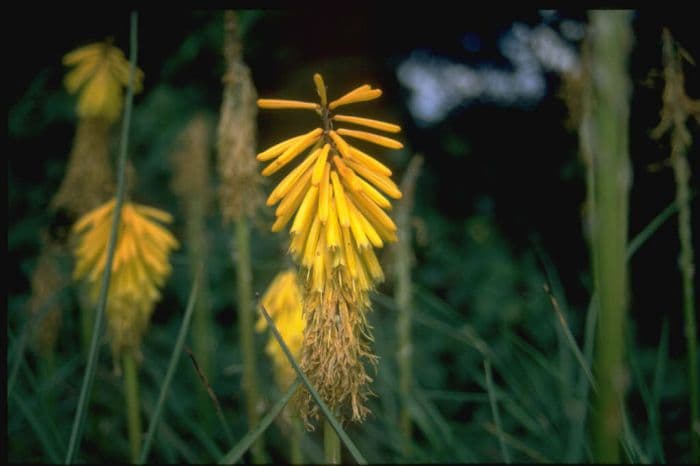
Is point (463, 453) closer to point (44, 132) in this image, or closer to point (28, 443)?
point (28, 443)

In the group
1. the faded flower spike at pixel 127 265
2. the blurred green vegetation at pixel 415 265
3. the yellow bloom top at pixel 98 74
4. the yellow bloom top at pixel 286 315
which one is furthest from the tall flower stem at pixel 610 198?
the yellow bloom top at pixel 98 74

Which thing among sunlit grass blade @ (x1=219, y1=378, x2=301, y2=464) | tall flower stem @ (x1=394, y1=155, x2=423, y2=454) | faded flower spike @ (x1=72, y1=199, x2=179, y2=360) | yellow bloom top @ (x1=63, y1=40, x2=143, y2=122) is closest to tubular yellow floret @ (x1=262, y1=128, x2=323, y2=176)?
sunlit grass blade @ (x1=219, y1=378, x2=301, y2=464)

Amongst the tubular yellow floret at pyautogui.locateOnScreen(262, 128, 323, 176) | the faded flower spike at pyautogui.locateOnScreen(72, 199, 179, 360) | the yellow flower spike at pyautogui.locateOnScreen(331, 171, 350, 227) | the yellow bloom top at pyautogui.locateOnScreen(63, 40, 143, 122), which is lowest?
the faded flower spike at pyautogui.locateOnScreen(72, 199, 179, 360)

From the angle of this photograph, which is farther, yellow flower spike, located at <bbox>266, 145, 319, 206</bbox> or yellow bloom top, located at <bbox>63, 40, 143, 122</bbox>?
yellow bloom top, located at <bbox>63, 40, 143, 122</bbox>

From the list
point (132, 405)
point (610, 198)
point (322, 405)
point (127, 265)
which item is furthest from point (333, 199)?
point (132, 405)

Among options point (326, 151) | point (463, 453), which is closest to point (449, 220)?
point (463, 453)

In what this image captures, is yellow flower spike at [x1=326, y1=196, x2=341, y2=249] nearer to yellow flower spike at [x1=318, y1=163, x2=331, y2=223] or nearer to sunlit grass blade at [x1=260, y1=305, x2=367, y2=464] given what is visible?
yellow flower spike at [x1=318, y1=163, x2=331, y2=223]

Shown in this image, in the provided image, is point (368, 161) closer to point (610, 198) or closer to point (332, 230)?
point (332, 230)
